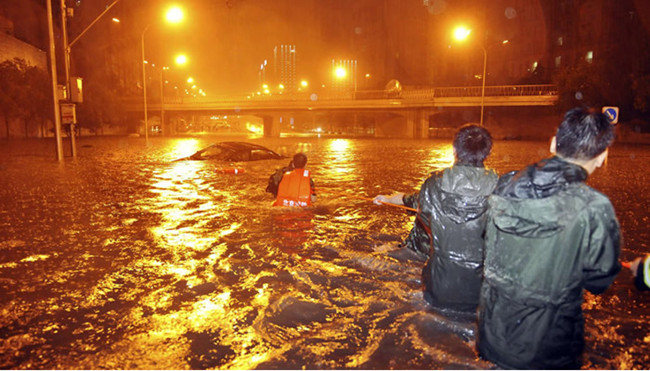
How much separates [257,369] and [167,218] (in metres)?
5.99

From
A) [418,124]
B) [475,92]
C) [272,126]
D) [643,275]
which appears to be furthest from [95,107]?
[643,275]

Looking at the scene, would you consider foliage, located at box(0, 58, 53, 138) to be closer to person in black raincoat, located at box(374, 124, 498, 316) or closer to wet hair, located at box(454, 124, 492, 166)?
person in black raincoat, located at box(374, 124, 498, 316)

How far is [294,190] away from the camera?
9.44 metres

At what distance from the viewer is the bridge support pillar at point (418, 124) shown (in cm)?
6175

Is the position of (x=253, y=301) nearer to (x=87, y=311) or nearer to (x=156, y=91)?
(x=87, y=311)

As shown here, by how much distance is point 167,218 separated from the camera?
881 cm

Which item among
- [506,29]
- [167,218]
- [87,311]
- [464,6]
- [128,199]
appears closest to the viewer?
[87,311]

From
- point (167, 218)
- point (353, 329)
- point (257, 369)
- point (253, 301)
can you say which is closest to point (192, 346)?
point (257, 369)

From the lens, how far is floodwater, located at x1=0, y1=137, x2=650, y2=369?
3.67 m

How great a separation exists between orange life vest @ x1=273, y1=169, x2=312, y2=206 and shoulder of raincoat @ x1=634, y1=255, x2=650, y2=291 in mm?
6703

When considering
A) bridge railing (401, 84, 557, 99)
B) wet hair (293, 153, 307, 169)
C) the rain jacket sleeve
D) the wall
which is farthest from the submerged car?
bridge railing (401, 84, 557, 99)

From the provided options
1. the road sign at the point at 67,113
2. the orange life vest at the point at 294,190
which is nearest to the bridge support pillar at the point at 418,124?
the road sign at the point at 67,113

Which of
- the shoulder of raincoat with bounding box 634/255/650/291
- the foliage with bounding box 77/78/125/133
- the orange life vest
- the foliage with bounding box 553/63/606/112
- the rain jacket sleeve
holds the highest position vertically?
the foliage with bounding box 553/63/606/112

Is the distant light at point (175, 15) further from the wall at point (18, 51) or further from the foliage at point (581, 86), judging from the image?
the foliage at point (581, 86)
